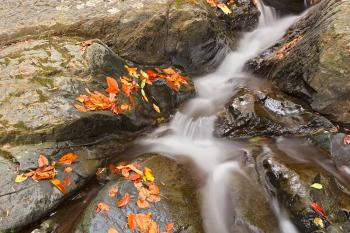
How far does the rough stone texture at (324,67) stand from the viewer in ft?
17.9

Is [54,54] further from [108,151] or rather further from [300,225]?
[300,225]

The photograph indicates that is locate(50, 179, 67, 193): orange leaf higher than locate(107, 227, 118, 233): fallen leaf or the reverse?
higher

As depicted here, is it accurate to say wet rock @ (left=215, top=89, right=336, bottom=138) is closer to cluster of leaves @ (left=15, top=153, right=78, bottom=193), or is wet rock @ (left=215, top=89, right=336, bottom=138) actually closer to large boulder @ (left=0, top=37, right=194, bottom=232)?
large boulder @ (left=0, top=37, right=194, bottom=232)

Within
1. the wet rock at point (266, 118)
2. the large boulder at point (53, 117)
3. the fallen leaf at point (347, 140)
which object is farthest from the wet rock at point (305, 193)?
the large boulder at point (53, 117)

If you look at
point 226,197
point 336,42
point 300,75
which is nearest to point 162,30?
point 300,75

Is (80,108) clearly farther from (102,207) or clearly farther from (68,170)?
(102,207)

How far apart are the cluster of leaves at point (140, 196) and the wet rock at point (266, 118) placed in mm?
1751

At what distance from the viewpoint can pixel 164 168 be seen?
4.73 m

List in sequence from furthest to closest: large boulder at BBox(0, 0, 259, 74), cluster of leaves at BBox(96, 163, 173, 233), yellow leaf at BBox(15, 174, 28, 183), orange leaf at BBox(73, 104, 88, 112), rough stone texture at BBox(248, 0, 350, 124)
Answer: large boulder at BBox(0, 0, 259, 74) → rough stone texture at BBox(248, 0, 350, 124) → orange leaf at BBox(73, 104, 88, 112) → yellow leaf at BBox(15, 174, 28, 183) → cluster of leaves at BBox(96, 163, 173, 233)

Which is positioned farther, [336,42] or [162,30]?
[162,30]

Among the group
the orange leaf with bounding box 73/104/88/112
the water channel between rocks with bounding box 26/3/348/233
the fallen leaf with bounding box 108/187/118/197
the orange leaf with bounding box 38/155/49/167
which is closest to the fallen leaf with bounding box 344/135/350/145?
the water channel between rocks with bounding box 26/3/348/233

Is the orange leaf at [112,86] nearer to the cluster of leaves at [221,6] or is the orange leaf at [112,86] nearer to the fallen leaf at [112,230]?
the fallen leaf at [112,230]

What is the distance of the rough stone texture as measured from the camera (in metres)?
5.45

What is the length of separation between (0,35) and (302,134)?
5.43m
